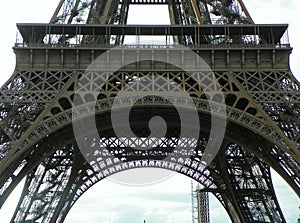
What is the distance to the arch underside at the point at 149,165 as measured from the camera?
113ft

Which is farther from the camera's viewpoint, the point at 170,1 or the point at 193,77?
the point at 170,1

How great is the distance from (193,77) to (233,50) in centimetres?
272

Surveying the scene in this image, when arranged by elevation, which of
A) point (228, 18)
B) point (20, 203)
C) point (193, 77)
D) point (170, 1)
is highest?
point (170, 1)

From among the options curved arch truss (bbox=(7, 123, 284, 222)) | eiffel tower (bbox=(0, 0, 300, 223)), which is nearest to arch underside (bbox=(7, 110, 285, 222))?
curved arch truss (bbox=(7, 123, 284, 222))

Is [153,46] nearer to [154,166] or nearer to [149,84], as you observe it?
[149,84]

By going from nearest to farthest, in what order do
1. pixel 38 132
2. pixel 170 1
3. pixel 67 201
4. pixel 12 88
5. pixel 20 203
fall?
pixel 38 132, pixel 12 88, pixel 20 203, pixel 170 1, pixel 67 201

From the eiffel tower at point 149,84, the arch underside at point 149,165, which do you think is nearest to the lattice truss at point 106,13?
the eiffel tower at point 149,84

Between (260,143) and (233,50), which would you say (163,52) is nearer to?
(233,50)

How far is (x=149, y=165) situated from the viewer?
134ft

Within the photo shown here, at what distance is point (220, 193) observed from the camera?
40.4 metres

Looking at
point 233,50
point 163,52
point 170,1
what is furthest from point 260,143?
point 170,1

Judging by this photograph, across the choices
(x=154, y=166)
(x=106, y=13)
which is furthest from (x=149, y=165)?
(x=106, y=13)

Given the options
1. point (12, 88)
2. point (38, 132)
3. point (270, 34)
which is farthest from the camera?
point (270, 34)

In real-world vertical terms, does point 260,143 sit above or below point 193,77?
below
